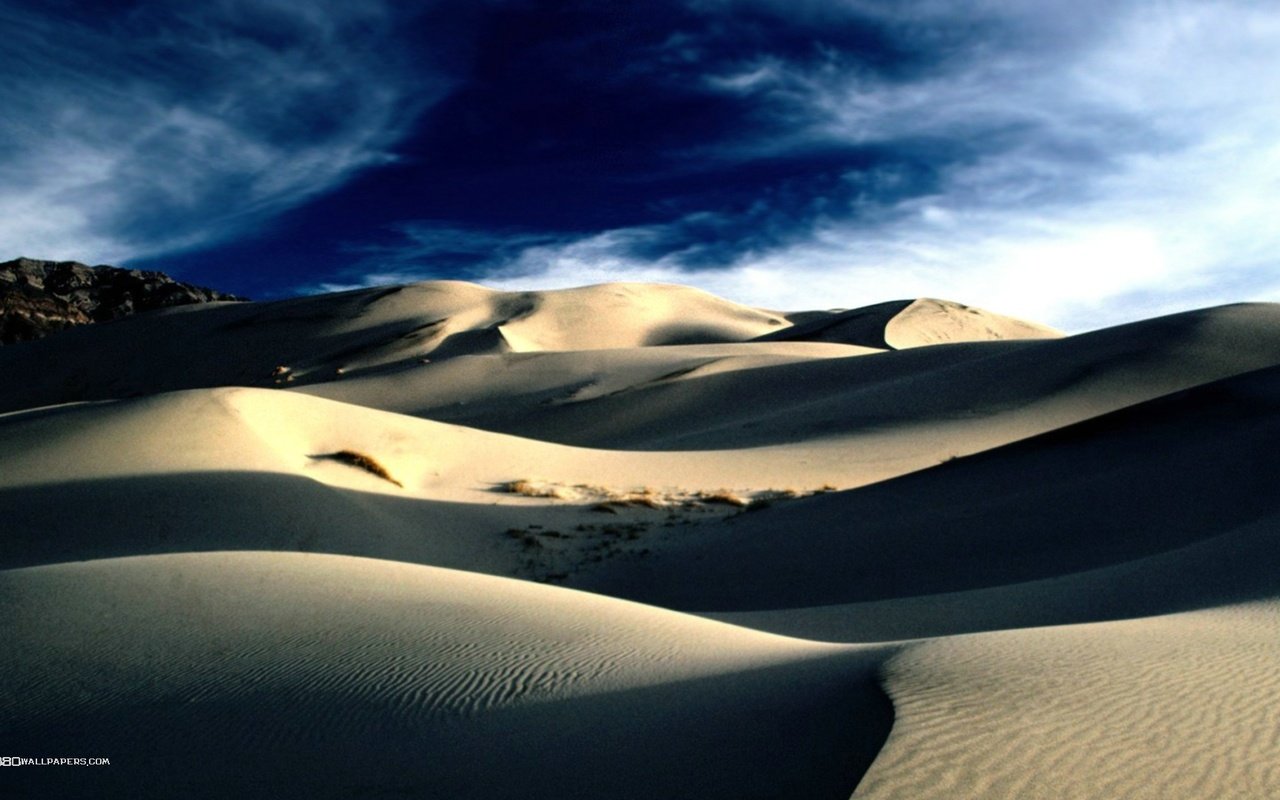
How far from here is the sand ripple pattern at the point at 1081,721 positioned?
2.17 metres

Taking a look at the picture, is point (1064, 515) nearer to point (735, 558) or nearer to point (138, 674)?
point (735, 558)

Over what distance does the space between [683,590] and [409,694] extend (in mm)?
5817

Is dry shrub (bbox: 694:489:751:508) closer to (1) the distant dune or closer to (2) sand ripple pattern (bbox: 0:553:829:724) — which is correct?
(1) the distant dune

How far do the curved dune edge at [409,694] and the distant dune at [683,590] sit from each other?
0.02 m

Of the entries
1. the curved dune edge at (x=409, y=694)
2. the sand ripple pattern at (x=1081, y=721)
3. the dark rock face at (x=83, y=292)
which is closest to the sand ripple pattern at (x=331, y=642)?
the curved dune edge at (x=409, y=694)

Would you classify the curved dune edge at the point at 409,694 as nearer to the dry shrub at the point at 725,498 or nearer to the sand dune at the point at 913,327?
the dry shrub at the point at 725,498

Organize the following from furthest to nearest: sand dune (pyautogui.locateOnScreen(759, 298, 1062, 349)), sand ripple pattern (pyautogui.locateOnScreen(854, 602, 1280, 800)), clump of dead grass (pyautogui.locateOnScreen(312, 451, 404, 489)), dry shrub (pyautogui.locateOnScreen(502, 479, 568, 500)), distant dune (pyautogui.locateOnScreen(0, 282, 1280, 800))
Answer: sand dune (pyautogui.locateOnScreen(759, 298, 1062, 349)) < dry shrub (pyautogui.locateOnScreen(502, 479, 568, 500)) < clump of dead grass (pyautogui.locateOnScreen(312, 451, 404, 489)) < distant dune (pyautogui.locateOnScreen(0, 282, 1280, 800)) < sand ripple pattern (pyautogui.locateOnScreen(854, 602, 1280, 800))

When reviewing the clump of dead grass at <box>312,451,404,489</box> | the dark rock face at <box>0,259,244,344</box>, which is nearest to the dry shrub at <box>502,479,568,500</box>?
the clump of dead grass at <box>312,451,404,489</box>

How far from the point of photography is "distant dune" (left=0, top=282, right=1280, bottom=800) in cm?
261

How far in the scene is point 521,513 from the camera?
479 inches

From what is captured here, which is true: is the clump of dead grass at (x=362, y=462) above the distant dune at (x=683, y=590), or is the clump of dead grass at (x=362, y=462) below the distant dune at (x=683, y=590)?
above

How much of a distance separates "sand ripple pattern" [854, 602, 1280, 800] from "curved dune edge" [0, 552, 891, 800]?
14cm

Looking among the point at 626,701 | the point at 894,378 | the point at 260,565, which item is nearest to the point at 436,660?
the point at 626,701

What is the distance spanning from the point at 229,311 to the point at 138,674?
5102 centimetres
